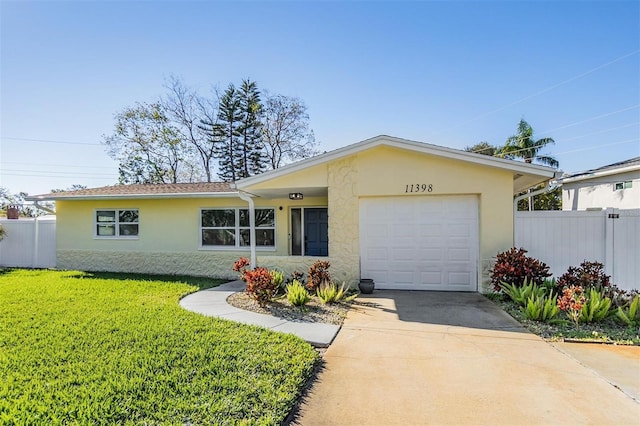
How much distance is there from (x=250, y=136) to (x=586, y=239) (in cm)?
2719

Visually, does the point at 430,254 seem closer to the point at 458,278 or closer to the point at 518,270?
the point at 458,278

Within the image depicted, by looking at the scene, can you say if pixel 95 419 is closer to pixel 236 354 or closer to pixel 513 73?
pixel 236 354

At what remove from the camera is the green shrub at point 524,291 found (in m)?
6.81

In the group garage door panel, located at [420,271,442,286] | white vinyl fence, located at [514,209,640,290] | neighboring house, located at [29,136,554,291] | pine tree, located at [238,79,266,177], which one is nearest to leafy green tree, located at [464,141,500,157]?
pine tree, located at [238,79,266,177]

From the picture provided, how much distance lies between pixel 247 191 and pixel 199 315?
4.51 m

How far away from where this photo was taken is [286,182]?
9781mm

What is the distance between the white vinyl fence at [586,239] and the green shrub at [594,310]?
2616mm

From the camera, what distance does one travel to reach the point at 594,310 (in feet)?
19.2

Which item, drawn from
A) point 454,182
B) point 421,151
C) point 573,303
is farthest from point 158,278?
point 573,303

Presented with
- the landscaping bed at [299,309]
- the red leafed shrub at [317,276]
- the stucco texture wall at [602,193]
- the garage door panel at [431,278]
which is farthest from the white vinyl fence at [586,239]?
the stucco texture wall at [602,193]

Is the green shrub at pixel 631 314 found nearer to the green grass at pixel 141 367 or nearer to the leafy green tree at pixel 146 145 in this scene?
the green grass at pixel 141 367

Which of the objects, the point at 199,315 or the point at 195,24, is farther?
the point at 195,24

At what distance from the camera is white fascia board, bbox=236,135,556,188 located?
8078mm

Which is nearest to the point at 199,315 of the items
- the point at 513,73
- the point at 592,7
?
the point at 592,7
